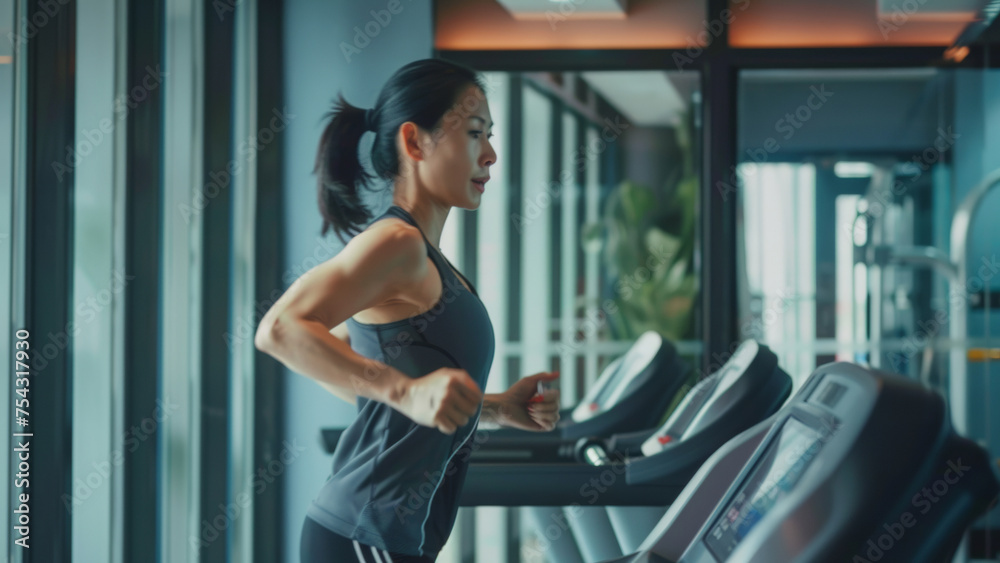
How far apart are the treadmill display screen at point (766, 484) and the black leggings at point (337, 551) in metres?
0.40

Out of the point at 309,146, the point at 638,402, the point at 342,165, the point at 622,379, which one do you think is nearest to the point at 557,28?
the point at 309,146

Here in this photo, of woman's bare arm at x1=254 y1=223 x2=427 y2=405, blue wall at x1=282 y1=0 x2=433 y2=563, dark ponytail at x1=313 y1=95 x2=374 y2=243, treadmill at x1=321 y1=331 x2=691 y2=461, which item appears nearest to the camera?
woman's bare arm at x1=254 y1=223 x2=427 y2=405

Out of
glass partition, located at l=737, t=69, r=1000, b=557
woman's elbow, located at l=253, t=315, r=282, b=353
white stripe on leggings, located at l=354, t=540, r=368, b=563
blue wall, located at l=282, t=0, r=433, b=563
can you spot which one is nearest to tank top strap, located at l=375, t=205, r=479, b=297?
woman's elbow, located at l=253, t=315, r=282, b=353

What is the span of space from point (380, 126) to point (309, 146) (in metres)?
2.17

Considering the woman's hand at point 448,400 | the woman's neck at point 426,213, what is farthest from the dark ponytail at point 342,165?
the woman's hand at point 448,400

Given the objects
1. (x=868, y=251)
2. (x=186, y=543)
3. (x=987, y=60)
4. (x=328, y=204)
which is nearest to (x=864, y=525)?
(x=328, y=204)

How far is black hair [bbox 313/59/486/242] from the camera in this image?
4.17 feet

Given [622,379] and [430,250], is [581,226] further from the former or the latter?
[430,250]

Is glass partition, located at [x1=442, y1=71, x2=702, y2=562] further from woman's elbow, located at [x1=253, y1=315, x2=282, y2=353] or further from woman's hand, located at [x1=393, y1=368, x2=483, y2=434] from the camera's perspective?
woman's hand, located at [x1=393, y1=368, x2=483, y2=434]

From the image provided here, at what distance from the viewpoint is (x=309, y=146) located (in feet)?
11.2

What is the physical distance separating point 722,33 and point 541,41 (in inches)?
28.1

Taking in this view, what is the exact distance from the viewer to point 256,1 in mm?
3217

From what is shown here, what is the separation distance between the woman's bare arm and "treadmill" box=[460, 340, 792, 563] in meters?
0.93

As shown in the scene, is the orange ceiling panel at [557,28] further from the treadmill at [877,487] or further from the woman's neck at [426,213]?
the treadmill at [877,487]
